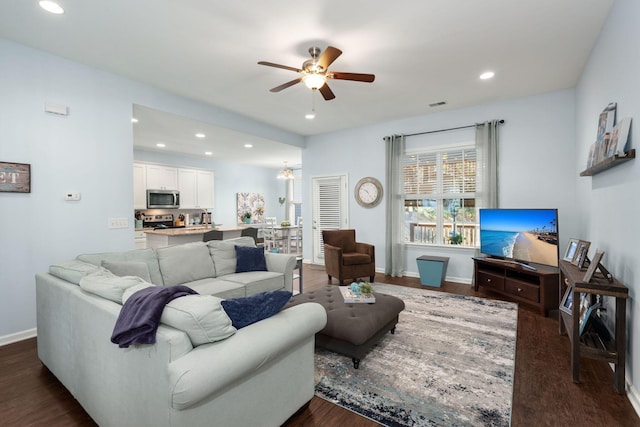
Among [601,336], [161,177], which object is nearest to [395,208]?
[601,336]

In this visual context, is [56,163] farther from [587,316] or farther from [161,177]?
[587,316]

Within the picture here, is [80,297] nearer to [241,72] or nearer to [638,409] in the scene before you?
[241,72]

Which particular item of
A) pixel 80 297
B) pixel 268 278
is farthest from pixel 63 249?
pixel 268 278

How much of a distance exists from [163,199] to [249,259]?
465cm

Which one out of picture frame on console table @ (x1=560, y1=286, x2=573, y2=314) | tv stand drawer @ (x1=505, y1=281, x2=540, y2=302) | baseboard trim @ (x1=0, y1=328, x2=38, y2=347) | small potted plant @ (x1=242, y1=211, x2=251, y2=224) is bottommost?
baseboard trim @ (x1=0, y1=328, x2=38, y2=347)

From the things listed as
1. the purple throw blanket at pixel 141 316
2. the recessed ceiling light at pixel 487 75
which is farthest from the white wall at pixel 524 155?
the purple throw blanket at pixel 141 316

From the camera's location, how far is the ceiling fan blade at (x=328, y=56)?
8.55 feet

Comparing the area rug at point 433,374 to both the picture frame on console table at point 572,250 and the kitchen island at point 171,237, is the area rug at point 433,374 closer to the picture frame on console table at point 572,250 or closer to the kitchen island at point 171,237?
the picture frame on console table at point 572,250

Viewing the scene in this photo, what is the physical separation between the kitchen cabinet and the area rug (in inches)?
260

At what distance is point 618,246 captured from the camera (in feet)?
7.75

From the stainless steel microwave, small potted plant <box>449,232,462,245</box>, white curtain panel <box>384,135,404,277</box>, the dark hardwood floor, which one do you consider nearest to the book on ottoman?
the dark hardwood floor

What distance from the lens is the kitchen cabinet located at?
26.1ft

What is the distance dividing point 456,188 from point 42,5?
550cm

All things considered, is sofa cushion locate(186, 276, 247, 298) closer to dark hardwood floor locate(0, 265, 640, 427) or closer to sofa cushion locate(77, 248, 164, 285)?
sofa cushion locate(77, 248, 164, 285)
